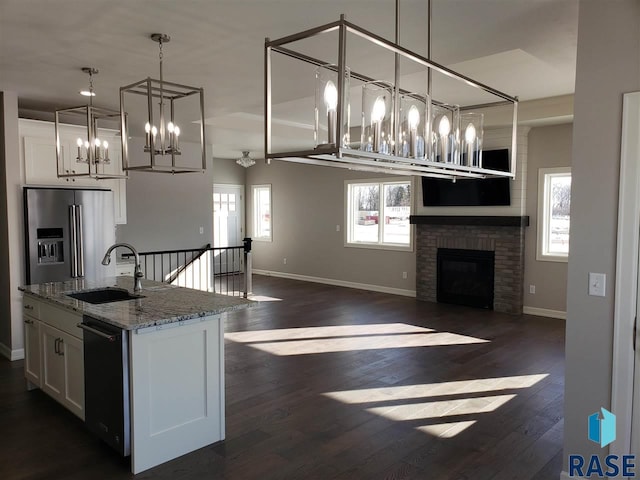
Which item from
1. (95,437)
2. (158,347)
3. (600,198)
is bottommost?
(95,437)

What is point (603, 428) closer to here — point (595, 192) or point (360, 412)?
point (595, 192)

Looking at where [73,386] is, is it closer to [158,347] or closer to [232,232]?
[158,347]

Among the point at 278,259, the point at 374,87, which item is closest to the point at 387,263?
the point at 278,259

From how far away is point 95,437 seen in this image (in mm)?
3277

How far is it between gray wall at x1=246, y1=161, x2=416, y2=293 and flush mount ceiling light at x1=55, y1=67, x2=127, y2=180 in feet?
15.3

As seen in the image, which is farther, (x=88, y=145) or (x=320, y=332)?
(x=320, y=332)

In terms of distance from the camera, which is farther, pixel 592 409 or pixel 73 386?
pixel 73 386

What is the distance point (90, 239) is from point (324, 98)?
173 inches

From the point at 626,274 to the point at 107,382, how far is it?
295 cm

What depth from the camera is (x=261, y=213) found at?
1174cm

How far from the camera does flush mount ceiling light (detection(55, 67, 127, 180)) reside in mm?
A: 3693

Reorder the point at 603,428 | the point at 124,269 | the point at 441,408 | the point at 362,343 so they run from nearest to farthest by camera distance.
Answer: the point at 603,428 → the point at 441,408 → the point at 362,343 → the point at 124,269

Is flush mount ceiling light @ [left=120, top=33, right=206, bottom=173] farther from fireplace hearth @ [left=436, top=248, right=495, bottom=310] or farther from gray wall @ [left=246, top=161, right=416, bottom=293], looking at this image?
fireplace hearth @ [left=436, top=248, right=495, bottom=310]

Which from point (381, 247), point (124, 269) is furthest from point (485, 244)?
point (124, 269)
